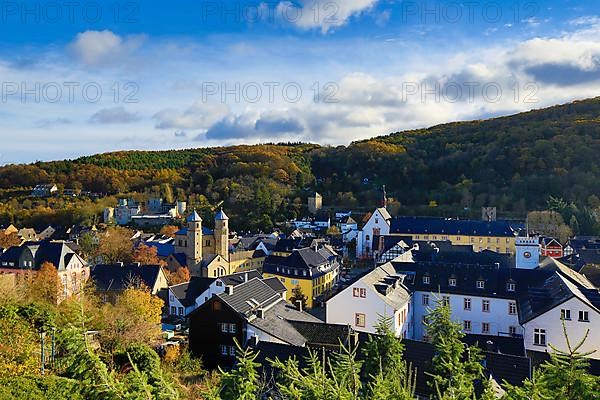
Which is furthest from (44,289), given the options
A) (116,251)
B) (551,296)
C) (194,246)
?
(551,296)

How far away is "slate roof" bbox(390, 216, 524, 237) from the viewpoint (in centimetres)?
5222

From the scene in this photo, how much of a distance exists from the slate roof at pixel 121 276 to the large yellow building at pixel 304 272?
Answer: 8.03 metres

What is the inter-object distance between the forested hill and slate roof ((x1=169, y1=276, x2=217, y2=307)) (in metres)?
37.3

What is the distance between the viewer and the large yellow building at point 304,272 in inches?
1353

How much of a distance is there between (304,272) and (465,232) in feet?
84.2

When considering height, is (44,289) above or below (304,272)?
above

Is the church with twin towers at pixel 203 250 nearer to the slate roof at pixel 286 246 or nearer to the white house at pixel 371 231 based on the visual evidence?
the slate roof at pixel 286 246

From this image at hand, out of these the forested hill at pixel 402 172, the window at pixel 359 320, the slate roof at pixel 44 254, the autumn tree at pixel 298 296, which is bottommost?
the autumn tree at pixel 298 296

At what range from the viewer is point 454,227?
2125 inches

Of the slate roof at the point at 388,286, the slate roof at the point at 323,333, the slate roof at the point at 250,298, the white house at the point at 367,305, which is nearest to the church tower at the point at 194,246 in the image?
the slate roof at the point at 250,298

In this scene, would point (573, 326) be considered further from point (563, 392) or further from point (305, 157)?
point (305, 157)

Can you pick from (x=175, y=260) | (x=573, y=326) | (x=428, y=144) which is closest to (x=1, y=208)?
(x=175, y=260)

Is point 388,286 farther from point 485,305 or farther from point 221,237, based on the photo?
point 221,237

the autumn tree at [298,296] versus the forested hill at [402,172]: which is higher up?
the forested hill at [402,172]
